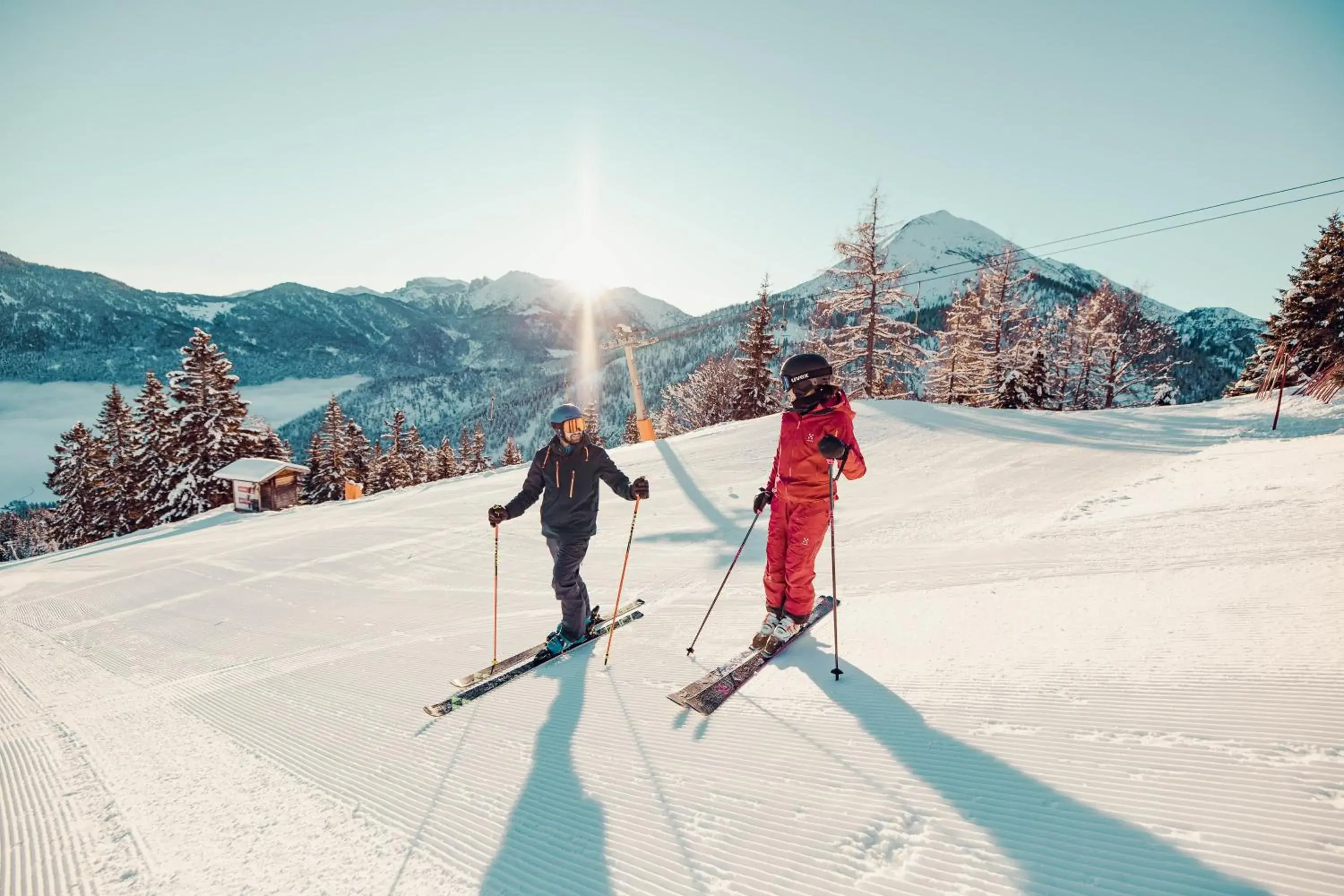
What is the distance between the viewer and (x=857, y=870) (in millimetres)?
2004

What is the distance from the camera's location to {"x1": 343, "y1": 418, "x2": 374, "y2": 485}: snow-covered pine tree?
38.4 metres

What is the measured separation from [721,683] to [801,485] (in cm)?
148

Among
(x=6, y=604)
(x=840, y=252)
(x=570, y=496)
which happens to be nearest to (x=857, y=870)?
(x=570, y=496)

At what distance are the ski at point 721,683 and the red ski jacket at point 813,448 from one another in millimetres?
835

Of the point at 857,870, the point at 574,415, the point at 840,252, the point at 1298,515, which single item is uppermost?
the point at 840,252

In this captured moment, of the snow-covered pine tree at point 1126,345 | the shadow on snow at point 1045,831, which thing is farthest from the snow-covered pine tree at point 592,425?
the snow-covered pine tree at point 1126,345

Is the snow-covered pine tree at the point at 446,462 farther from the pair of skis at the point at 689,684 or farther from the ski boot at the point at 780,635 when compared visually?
the ski boot at the point at 780,635

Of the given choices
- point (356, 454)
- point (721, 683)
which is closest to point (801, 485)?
point (721, 683)

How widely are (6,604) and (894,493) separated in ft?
48.9

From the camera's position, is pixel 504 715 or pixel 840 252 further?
pixel 840 252

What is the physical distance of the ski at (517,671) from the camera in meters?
3.72

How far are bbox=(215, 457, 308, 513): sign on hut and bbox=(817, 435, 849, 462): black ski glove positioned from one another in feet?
86.0

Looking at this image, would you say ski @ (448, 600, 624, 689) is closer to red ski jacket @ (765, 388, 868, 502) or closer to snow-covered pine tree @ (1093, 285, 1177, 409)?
red ski jacket @ (765, 388, 868, 502)

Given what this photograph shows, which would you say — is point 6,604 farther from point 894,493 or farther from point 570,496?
point 894,493
